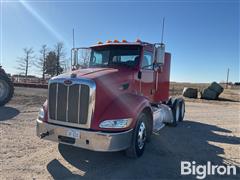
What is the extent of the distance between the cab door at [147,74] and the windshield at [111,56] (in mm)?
250

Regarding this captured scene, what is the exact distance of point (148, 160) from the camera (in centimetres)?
507

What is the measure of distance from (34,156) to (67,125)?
1072mm

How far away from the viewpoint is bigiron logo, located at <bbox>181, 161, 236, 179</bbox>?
15.0ft

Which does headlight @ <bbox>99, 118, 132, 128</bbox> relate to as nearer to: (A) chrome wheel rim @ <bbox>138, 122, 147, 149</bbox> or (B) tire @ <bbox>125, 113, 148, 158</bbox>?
(B) tire @ <bbox>125, 113, 148, 158</bbox>

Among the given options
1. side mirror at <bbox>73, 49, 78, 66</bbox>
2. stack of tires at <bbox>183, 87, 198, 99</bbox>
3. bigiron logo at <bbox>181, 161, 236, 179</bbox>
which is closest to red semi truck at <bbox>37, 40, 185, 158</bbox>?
bigiron logo at <bbox>181, 161, 236, 179</bbox>

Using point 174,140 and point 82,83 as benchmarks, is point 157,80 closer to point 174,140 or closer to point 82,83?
point 174,140

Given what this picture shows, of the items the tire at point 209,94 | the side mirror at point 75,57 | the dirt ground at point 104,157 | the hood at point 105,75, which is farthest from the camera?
the tire at point 209,94

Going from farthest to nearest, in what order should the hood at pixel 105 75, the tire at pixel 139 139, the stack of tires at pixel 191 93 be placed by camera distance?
the stack of tires at pixel 191 93 < the tire at pixel 139 139 < the hood at pixel 105 75

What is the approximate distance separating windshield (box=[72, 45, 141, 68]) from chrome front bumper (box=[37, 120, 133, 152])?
210 centimetres

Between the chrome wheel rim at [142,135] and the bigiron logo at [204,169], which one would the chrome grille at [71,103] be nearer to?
the chrome wheel rim at [142,135]

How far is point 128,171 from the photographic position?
450 centimetres

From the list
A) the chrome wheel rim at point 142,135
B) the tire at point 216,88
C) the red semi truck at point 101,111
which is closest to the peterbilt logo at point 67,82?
the red semi truck at point 101,111

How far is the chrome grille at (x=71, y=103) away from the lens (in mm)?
4547

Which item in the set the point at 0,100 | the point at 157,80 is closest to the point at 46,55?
the point at 0,100
